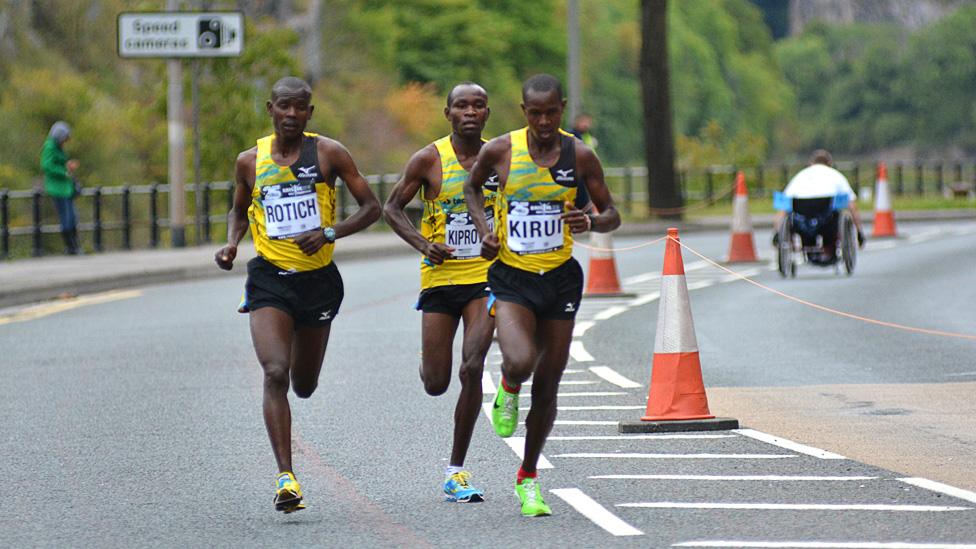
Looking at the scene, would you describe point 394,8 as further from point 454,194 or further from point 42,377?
point 454,194

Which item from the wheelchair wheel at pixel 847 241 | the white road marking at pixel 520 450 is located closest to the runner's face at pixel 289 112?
the white road marking at pixel 520 450

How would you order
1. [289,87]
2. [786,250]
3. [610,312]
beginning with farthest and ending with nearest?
[786,250] → [610,312] → [289,87]

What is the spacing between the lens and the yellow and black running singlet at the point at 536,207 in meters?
7.96

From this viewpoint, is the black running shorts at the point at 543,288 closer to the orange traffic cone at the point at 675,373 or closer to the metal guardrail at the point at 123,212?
the orange traffic cone at the point at 675,373

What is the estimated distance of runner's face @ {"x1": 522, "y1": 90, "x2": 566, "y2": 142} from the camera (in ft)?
25.8

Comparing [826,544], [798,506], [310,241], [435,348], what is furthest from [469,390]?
[826,544]

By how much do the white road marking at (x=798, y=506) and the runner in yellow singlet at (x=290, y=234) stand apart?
5.07 ft

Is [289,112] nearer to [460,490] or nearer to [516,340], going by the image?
[516,340]

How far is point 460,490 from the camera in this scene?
826cm

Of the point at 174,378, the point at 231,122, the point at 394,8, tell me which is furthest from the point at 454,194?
the point at 394,8

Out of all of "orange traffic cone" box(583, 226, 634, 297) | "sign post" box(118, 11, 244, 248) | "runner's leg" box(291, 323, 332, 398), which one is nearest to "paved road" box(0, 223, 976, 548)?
"runner's leg" box(291, 323, 332, 398)

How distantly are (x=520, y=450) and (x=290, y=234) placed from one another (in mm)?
2068

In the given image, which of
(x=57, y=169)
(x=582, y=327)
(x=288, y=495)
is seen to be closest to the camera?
(x=288, y=495)

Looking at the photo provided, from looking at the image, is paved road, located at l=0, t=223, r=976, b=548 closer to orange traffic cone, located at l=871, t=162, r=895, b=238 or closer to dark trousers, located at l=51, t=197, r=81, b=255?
dark trousers, located at l=51, t=197, r=81, b=255
